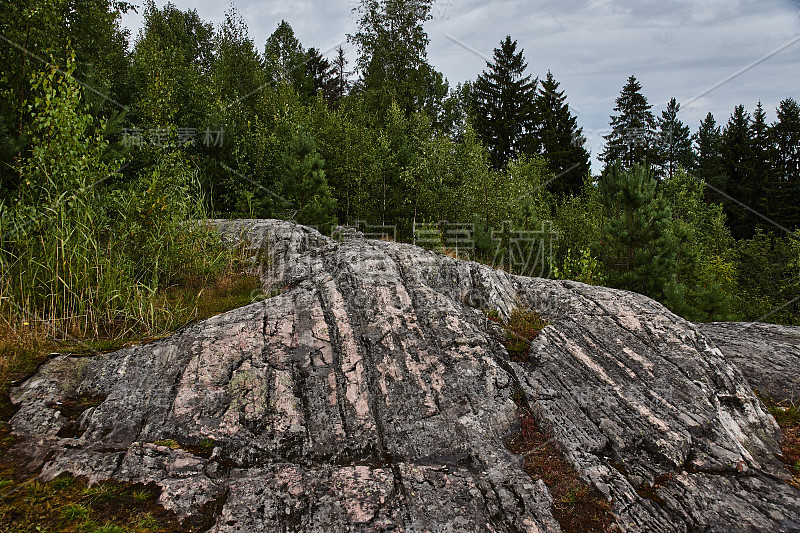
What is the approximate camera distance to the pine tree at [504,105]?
160 ft

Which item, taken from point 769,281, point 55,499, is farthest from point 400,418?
point 769,281

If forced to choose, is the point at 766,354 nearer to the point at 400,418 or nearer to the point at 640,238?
the point at 400,418

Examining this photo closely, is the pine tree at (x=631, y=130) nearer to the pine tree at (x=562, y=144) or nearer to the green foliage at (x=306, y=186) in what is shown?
the pine tree at (x=562, y=144)

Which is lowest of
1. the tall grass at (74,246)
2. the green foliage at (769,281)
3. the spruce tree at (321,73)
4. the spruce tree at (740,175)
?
the green foliage at (769,281)

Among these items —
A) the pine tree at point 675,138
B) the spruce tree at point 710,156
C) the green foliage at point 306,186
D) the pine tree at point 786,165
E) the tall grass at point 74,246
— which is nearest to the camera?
the tall grass at point 74,246

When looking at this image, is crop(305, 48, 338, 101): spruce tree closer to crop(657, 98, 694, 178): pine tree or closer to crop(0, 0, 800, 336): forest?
crop(0, 0, 800, 336): forest

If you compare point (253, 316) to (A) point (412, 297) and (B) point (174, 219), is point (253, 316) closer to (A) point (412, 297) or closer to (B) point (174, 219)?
(A) point (412, 297)

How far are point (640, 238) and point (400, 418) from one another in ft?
48.7

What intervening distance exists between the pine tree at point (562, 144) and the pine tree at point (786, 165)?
1976 cm

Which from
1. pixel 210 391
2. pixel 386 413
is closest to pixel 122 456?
pixel 210 391

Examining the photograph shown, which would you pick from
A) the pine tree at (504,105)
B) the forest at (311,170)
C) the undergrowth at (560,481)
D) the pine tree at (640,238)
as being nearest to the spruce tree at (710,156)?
the forest at (311,170)

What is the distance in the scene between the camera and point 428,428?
507cm

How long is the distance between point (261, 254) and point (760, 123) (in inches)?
2603

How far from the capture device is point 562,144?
169 ft
